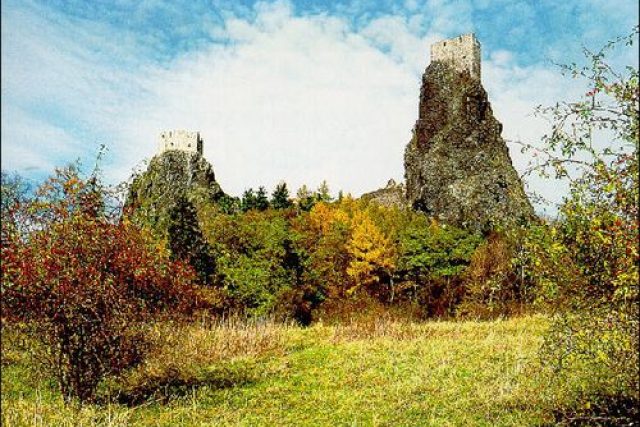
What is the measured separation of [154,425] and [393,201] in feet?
202

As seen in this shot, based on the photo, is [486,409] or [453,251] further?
[453,251]

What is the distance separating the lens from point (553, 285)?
7.43m

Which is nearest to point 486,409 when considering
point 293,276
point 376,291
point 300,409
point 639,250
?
point 300,409

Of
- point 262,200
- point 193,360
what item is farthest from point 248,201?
point 193,360

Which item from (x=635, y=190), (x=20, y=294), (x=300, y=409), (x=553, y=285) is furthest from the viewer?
(x=300, y=409)

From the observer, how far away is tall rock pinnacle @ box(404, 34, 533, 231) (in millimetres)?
62844

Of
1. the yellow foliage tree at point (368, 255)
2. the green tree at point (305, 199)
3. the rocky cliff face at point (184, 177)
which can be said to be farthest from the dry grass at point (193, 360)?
the rocky cliff face at point (184, 177)

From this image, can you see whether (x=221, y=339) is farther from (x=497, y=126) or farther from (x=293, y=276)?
(x=497, y=126)

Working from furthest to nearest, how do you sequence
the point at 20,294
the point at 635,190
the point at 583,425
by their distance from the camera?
Result: the point at 20,294 < the point at 583,425 < the point at 635,190

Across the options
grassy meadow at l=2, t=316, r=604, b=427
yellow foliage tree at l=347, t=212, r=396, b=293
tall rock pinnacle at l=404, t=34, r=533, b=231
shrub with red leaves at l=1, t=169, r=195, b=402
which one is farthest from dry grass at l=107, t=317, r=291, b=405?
tall rock pinnacle at l=404, t=34, r=533, b=231

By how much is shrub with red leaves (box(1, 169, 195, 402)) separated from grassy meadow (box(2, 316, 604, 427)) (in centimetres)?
60

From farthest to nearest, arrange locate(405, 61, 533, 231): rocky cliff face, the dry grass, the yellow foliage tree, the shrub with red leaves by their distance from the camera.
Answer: locate(405, 61, 533, 231): rocky cliff face < the yellow foliage tree < the dry grass < the shrub with red leaves

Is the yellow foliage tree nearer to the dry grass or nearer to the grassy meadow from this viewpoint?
the dry grass

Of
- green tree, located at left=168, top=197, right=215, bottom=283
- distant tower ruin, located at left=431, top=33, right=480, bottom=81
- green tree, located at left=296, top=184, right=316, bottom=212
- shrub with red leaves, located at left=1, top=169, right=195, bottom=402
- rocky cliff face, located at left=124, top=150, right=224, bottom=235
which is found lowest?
shrub with red leaves, located at left=1, top=169, right=195, bottom=402
